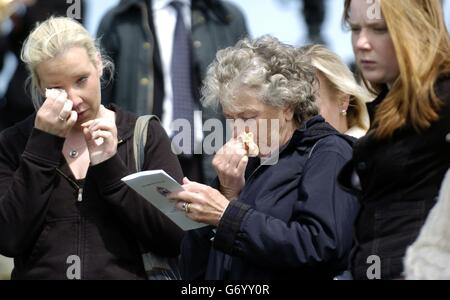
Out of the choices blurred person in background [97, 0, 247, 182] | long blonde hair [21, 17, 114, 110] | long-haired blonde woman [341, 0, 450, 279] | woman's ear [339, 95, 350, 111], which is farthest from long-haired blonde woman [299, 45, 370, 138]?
long-haired blonde woman [341, 0, 450, 279]

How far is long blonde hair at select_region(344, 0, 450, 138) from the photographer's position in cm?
408

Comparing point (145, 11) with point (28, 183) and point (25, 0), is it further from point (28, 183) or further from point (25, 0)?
point (28, 183)

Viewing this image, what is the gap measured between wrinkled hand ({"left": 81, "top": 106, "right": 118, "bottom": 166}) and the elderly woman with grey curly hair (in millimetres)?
370

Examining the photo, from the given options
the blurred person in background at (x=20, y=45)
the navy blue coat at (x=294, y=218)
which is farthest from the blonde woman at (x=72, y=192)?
the blurred person in background at (x=20, y=45)

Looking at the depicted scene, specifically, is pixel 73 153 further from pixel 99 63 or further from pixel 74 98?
pixel 99 63

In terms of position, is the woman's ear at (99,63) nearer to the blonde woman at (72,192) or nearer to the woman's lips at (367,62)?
the blonde woman at (72,192)

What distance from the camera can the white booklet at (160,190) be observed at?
4.56m

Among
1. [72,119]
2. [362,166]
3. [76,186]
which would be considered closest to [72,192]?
[76,186]

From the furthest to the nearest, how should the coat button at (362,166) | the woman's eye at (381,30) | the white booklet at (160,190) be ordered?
the white booklet at (160,190) → the woman's eye at (381,30) → the coat button at (362,166)

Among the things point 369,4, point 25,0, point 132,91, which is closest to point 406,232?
point 369,4

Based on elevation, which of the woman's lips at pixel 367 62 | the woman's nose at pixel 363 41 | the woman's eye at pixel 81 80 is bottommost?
the woman's eye at pixel 81 80

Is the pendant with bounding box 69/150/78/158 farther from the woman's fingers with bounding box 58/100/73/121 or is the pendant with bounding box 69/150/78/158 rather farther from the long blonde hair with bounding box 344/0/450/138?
the long blonde hair with bounding box 344/0/450/138

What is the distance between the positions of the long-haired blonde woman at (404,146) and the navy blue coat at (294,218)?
210 mm
